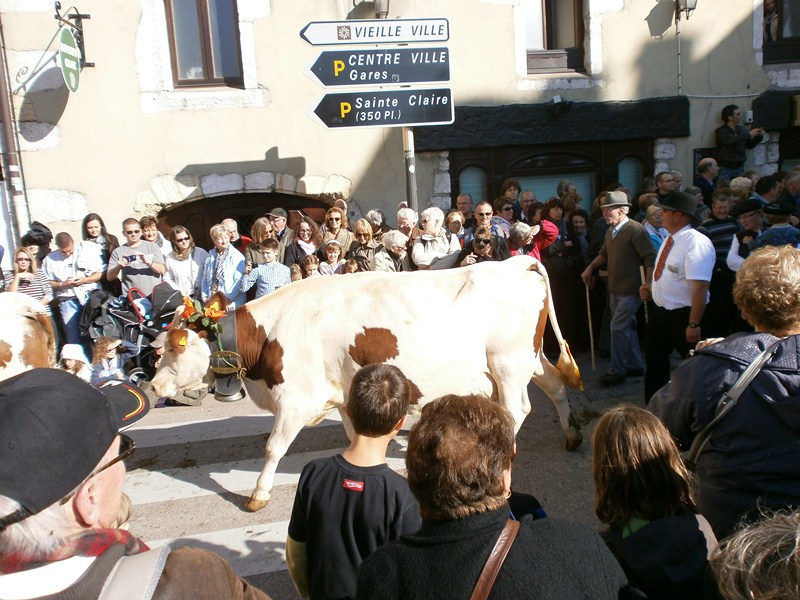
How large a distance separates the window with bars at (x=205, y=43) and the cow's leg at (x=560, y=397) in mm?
5838

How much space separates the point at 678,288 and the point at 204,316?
3.20m

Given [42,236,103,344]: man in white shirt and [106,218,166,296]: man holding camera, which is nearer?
[106,218,166,296]: man holding camera

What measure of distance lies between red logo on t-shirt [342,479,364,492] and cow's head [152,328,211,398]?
7.65 feet

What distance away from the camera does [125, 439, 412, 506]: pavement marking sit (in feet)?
13.4

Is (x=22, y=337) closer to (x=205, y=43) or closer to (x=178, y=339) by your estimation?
(x=178, y=339)

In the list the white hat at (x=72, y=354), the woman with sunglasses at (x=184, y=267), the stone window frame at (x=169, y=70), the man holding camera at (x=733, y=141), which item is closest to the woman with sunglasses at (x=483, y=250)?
the woman with sunglasses at (x=184, y=267)

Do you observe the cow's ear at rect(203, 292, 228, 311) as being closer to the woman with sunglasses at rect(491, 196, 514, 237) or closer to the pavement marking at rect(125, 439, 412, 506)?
the pavement marking at rect(125, 439, 412, 506)

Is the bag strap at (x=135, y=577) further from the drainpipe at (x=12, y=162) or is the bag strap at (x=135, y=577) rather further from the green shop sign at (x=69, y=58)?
the drainpipe at (x=12, y=162)

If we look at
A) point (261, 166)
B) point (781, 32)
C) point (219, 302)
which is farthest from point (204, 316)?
point (781, 32)

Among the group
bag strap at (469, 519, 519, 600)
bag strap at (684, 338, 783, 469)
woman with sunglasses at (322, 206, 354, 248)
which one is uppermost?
woman with sunglasses at (322, 206, 354, 248)

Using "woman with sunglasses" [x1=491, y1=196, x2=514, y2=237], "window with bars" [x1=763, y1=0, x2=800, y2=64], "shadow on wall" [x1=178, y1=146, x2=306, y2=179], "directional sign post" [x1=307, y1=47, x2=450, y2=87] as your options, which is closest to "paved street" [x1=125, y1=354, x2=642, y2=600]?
"woman with sunglasses" [x1=491, y1=196, x2=514, y2=237]

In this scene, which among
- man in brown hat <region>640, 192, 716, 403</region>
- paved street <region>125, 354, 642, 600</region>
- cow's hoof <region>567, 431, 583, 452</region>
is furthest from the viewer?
cow's hoof <region>567, 431, 583, 452</region>

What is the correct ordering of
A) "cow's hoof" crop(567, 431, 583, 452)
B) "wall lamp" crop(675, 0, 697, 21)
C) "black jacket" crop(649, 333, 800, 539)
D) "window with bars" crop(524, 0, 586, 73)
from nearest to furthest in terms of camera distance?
"black jacket" crop(649, 333, 800, 539) → "cow's hoof" crop(567, 431, 583, 452) → "wall lamp" crop(675, 0, 697, 21) → "window with bars" crop(524, 0, 586, 73)

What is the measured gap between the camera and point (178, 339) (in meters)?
3.94
